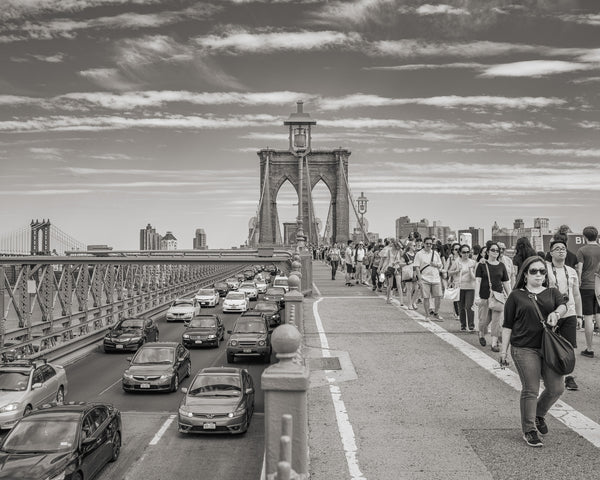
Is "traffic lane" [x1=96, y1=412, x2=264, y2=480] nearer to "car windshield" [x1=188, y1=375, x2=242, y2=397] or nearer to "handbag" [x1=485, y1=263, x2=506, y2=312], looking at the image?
"car windshield" [x1=188, y1=375, x2=242, y2=397]

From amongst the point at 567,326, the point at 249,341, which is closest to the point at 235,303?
the point at 249,341

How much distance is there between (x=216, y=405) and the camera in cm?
1474

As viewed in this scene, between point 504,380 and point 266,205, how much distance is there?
113 meters

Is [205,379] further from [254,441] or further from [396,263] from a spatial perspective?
[396,263]

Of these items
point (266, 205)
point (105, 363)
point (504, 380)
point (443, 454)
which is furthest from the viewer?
point (266, 205)

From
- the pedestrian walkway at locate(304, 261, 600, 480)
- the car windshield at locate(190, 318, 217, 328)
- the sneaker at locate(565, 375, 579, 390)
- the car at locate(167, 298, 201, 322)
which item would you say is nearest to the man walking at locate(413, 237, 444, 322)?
the pedestrian walkway at locate(304, 261, 600, 480)

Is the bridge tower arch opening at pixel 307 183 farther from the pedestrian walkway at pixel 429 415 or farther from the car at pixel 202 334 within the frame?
the pedestrian walkway at pixel 429 415

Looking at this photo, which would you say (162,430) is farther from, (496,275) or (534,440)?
(534,440)

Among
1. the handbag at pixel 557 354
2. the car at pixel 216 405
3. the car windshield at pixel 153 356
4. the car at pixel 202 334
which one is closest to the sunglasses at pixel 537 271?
the handbag at pixel 557 354

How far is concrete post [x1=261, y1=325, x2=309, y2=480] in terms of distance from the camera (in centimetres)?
446

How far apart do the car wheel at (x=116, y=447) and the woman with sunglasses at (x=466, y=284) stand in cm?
738

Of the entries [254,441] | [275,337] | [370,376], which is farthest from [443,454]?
[254,441]

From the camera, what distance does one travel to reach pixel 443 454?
6.23 metres

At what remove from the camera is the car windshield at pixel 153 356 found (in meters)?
20.8
